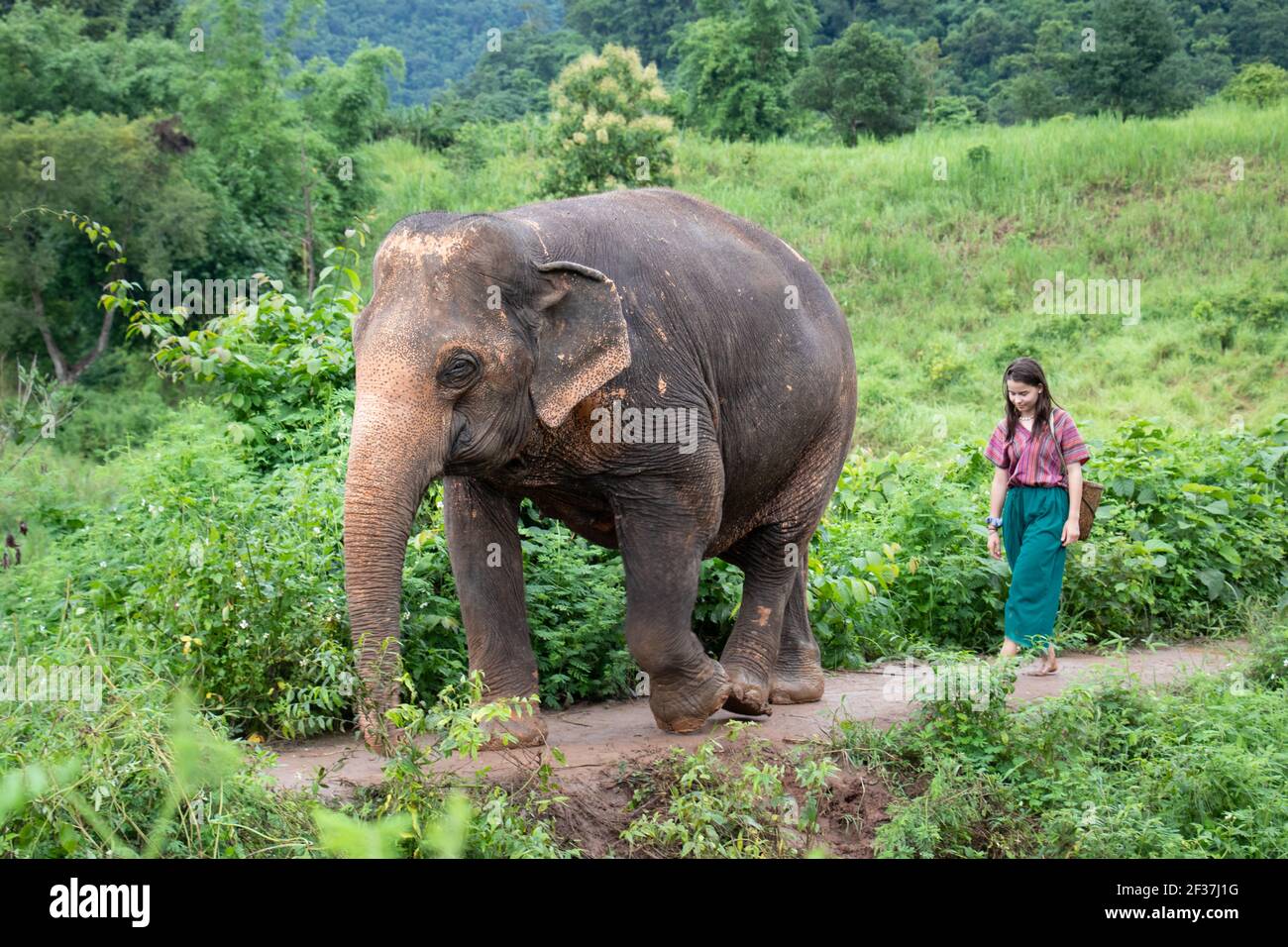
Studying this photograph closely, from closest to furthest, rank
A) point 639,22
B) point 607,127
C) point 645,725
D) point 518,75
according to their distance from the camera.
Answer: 1. point 645,725
2. point 607,127
3. point 518,75
4. point 639,22

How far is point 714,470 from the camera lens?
19.4ft

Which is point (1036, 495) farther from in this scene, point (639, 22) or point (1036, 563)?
point (639, 22)

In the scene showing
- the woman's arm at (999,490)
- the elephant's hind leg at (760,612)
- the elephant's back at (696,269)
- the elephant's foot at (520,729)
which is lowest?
the elephant's foot at (520,729)

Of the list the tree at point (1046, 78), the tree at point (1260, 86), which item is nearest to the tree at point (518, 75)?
the tree at point (1046, 78)

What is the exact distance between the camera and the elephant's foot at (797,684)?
23.4 ft

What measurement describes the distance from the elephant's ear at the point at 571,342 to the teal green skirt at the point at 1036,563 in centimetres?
315

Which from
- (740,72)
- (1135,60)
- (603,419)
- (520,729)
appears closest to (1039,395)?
(603,419)

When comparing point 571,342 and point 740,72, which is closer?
point 571,342

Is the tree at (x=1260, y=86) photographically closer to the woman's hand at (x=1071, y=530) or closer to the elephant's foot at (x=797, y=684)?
the woman's hand at (x=1071, y=530)

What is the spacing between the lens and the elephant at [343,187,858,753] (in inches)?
203

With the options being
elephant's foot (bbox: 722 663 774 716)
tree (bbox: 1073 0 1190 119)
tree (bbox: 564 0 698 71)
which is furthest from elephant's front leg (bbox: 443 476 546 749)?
tree (bbox: 564 0 698 71)

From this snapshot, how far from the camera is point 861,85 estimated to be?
35219mm

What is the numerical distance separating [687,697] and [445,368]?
183 centimetres

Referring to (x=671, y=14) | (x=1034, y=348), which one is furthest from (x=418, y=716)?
(x=671, y=14)
